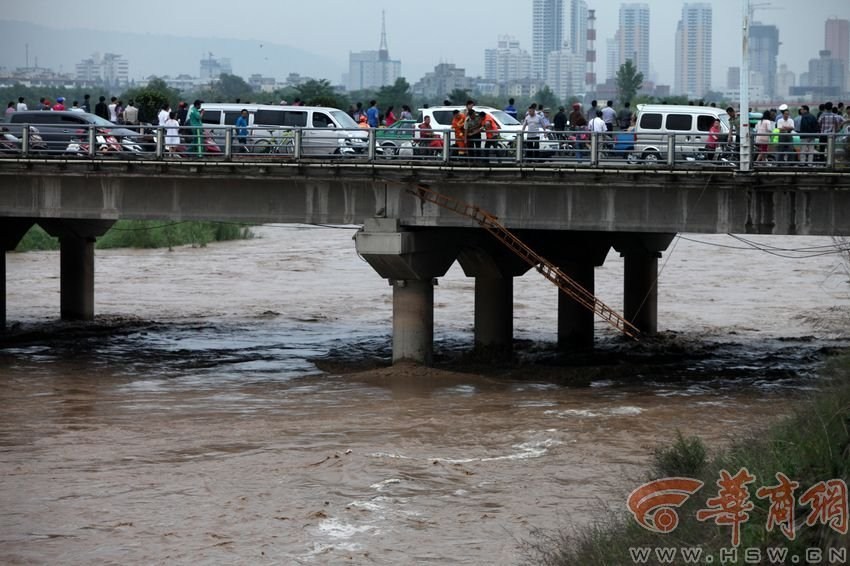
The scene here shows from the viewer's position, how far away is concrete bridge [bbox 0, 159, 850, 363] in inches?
1030

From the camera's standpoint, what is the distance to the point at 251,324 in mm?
38375

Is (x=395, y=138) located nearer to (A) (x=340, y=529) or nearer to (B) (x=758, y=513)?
(A) (x=340, y=529)

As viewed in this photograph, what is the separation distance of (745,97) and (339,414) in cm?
1020

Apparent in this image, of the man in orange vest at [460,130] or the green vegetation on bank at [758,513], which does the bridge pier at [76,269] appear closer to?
the man in orange vest at [460,130]

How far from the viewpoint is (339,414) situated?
2433 cm

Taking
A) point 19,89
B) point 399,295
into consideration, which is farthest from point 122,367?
point 19,89

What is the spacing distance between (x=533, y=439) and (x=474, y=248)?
32.9 ft

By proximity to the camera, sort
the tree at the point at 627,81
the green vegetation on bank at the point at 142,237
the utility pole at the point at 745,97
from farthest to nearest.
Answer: the tree at the point at 627,81 → the green vegetation on bank at the point at 142,237 → the utility pole at the point at 745,97

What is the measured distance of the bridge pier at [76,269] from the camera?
124 ft

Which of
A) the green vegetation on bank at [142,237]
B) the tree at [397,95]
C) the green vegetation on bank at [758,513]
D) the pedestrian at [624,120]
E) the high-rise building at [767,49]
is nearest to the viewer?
the green vegetation on bank at [758,513]

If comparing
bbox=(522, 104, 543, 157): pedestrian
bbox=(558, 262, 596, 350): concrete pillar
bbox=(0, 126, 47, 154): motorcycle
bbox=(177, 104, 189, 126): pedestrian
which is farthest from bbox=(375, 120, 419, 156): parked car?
bbox=(0, 126, 47, 154): motorcycle

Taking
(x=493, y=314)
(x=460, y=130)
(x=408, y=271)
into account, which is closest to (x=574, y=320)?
(x=493, y=314)

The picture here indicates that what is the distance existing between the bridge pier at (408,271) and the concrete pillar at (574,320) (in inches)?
206

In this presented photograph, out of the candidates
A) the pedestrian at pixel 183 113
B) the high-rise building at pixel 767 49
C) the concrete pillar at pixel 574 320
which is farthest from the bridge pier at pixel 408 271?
the high-rise building at pixel 767 49
